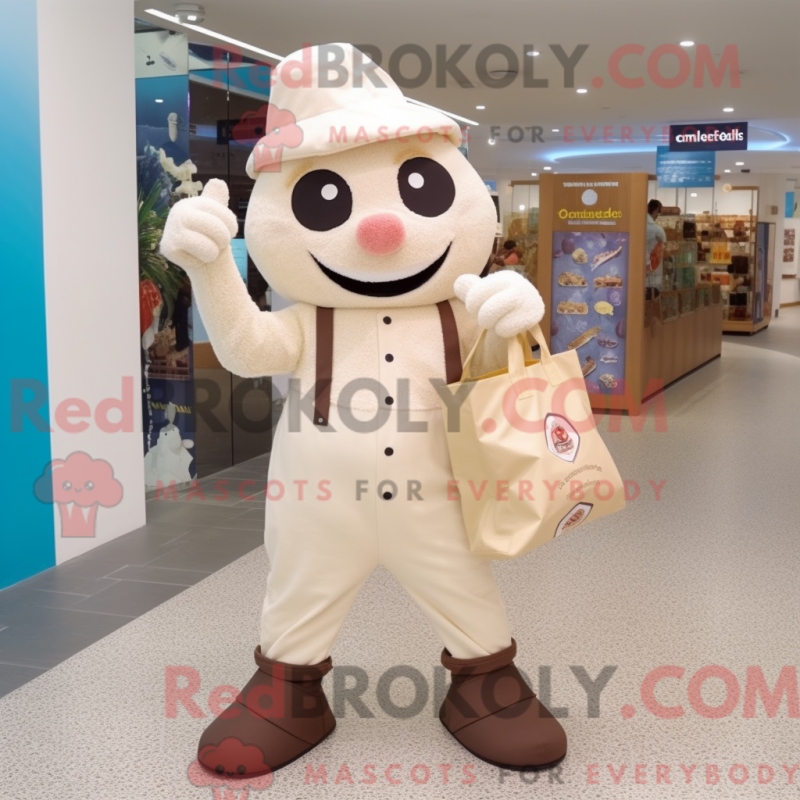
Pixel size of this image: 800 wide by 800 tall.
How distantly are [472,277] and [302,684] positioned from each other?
1.11m

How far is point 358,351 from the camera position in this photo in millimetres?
2410

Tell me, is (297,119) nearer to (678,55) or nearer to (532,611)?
(532,611)

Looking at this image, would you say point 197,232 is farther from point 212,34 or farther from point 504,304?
point 212,34

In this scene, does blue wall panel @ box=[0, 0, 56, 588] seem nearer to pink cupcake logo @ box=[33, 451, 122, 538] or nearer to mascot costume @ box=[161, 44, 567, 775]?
pink cupcake logo @ box=[33, 451, 122, 538]

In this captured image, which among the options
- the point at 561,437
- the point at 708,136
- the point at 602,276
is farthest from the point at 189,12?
the point at 708,136

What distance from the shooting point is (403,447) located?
239cm

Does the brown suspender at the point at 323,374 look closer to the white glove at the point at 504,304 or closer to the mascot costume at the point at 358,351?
the mascot costume at the point at 358,351

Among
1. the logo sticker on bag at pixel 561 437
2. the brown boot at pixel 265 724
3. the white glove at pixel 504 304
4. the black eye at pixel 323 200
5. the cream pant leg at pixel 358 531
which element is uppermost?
the black eye at pixel 323 200

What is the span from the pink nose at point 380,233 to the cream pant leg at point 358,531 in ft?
1.32

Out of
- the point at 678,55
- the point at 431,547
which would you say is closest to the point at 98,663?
the point at 431,547

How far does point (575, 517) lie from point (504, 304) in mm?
516

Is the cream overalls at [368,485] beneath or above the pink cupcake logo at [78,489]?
above

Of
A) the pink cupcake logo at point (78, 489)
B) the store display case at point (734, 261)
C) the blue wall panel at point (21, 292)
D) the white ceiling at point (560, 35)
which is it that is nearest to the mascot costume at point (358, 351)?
the blue wall panel at point (21, 292)

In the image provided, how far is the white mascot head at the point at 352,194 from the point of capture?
2308 millimetres
